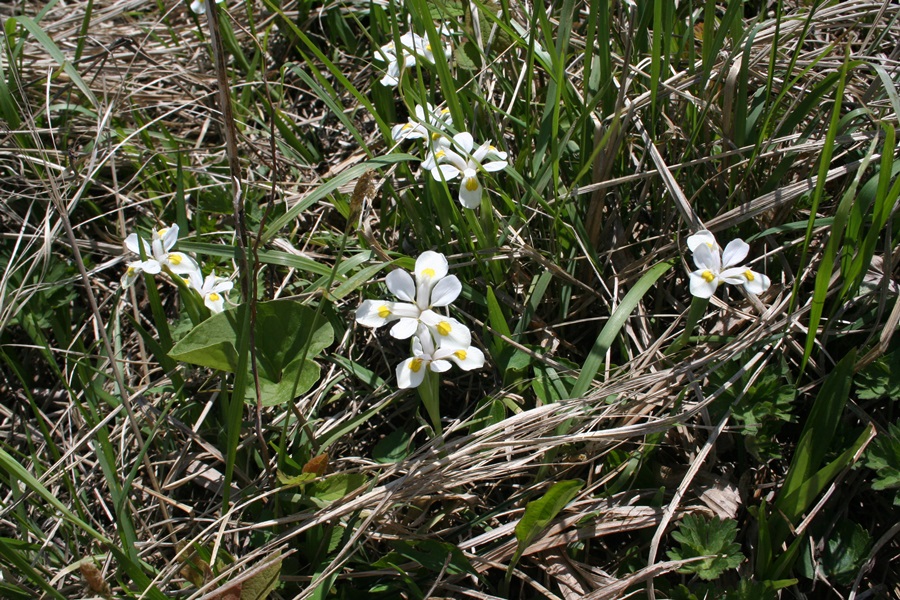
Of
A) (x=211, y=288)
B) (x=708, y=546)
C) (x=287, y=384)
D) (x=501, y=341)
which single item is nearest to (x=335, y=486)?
(x=287, y=384)

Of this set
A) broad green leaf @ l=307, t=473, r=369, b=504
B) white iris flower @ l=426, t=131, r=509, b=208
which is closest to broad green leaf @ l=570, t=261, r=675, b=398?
white iris flower @ l=426, t=131, r=509, b=208

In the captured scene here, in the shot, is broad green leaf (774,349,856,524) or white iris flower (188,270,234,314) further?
white iris flower (188,270,234,314)

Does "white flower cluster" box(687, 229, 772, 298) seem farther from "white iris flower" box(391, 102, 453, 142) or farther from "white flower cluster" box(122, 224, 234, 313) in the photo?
"white flower cluster" box(122, 224, 234, 313)

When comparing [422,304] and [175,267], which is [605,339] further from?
[175,267]

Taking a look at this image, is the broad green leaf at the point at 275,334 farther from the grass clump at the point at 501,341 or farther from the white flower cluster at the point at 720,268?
the white flower cluster at the point at 720,268

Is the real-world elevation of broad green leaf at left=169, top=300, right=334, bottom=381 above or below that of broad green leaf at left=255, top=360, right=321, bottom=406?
above

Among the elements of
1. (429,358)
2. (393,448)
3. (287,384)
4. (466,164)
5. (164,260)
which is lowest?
(393,448)

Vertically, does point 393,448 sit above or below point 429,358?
below
